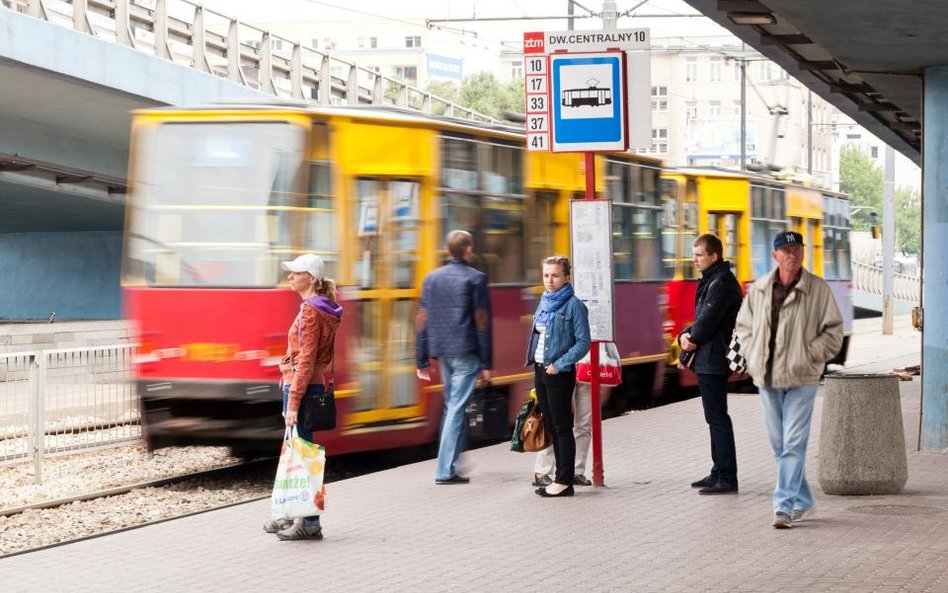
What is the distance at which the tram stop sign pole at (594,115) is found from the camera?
36.3 feet

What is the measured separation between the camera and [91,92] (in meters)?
24.4

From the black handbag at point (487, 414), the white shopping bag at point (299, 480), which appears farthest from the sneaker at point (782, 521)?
the black handbag at point (487, 414)

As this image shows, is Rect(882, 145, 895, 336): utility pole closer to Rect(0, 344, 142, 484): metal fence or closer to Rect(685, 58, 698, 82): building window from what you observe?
Rect(0, 344, 142, 484): metal fence

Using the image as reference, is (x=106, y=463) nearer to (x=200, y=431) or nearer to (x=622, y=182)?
(x=200, y=431)

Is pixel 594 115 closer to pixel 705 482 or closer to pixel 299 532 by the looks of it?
pixel 705 482

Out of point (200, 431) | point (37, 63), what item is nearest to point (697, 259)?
point (200, 431)

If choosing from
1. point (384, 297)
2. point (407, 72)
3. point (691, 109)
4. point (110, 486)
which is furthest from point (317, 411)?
point (407, 72)

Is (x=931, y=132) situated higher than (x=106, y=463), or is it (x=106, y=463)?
(x=931, y=132)

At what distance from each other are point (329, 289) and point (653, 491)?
10.3ft

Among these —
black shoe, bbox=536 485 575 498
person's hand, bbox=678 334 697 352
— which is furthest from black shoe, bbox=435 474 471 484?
person's hand, bbox=678 334 697 352

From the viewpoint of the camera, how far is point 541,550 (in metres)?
8.77

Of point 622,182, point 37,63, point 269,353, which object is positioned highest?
point 37,63

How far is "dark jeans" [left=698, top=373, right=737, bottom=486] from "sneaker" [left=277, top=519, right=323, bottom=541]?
111 inches

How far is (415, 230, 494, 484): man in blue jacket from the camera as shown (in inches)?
454
